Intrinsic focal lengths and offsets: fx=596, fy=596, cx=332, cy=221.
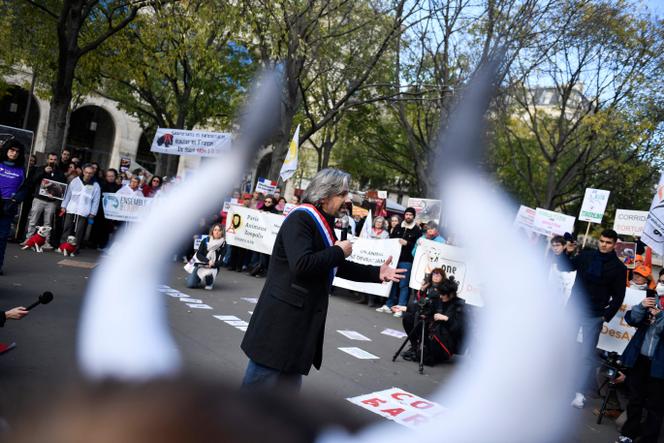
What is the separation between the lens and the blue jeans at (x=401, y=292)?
12.2 metres

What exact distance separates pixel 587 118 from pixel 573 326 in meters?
16.1

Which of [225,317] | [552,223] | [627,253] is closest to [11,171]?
[225,317]

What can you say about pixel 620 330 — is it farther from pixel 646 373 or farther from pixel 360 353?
pixel 360 353

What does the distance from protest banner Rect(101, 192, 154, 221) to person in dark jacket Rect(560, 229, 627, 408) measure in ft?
30.4

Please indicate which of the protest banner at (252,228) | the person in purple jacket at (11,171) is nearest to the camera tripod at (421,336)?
the person in purple jacket at (11,171)

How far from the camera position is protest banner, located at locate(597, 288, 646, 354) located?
28.9ft

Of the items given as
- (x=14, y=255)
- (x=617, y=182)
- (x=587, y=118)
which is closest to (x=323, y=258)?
(x=14, y=255)

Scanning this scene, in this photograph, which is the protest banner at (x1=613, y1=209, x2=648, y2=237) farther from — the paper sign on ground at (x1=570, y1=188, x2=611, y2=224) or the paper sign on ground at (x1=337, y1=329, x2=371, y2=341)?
the paper sign on ground at (x1=337, y1=329, x2=371, y2=341)

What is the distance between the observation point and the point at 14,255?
10750 millimetres

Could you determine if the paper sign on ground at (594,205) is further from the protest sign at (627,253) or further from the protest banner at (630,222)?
the protest sign at (627,253)

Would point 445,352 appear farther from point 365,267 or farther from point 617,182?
point 617,182

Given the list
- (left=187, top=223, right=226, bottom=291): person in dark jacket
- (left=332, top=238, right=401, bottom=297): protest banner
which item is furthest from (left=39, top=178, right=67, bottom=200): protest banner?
(left=332, top=238, right=401, bottom=297): protest banner

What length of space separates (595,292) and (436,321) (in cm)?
209

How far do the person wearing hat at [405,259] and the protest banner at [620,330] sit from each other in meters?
4.15
